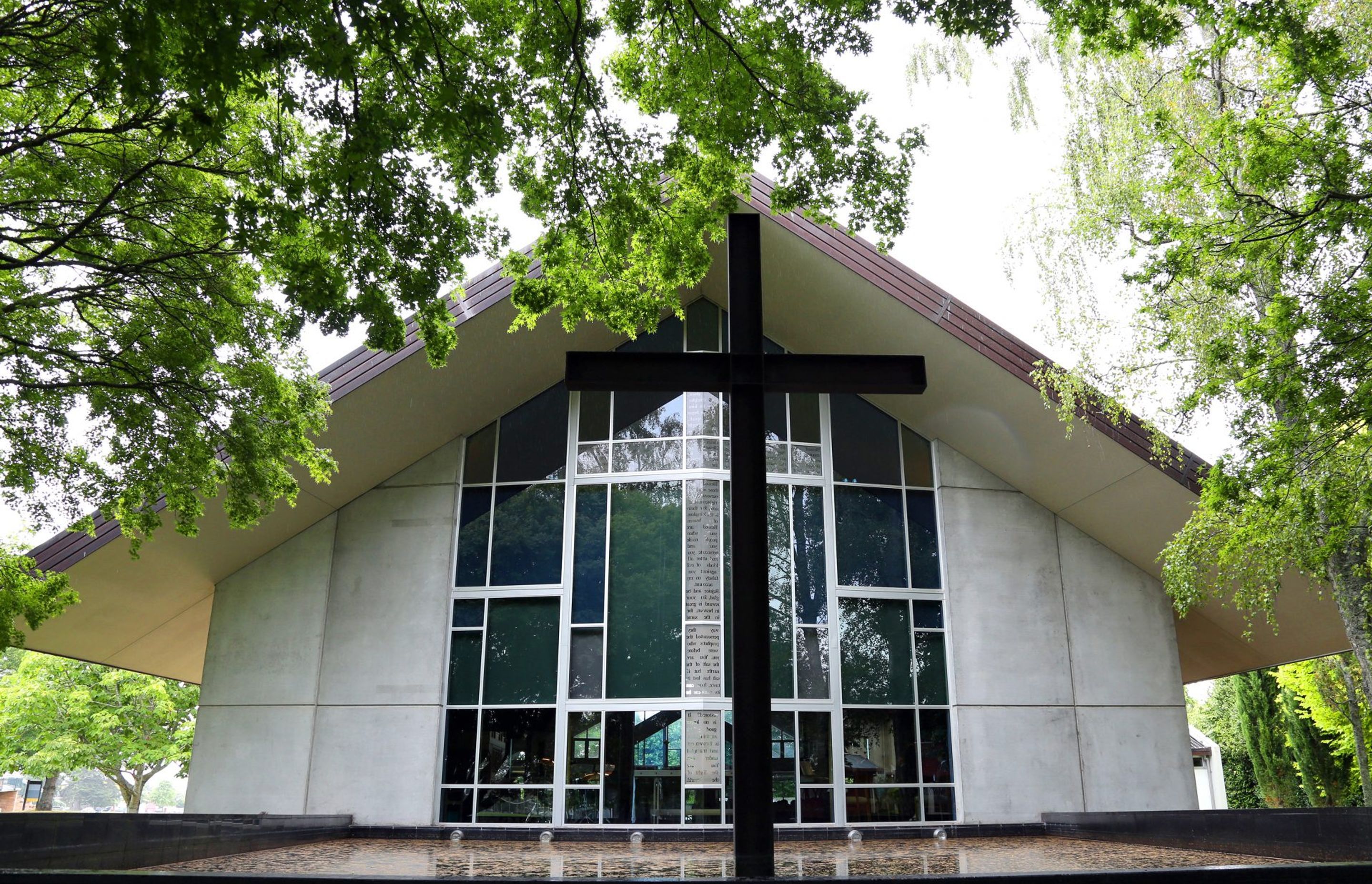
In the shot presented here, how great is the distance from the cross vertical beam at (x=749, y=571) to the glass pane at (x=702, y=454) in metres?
8.18

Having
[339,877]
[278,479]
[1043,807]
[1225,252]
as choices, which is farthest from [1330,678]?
[339,877]

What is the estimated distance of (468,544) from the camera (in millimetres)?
15562

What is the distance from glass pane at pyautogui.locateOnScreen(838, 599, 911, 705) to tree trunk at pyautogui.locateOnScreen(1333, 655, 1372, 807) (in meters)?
13.3

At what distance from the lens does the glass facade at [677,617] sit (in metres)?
14.2

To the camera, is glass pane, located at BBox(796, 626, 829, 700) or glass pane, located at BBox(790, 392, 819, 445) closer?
glass pane, located at BBox(796, 626, 829, 700)

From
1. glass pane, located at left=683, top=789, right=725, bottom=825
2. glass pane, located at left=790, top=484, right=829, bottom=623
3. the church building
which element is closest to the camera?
glass pane, located at left=683, top=789, right=725, bottom=825

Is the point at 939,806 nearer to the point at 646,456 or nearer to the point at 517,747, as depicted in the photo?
the point at 517,747

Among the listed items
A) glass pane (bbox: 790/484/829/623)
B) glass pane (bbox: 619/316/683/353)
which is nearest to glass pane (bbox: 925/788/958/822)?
glass pane (bbox: 790/484/829/623)

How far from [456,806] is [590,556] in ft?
13.5

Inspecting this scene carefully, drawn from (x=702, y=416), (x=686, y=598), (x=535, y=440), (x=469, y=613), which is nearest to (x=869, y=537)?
(x=686, y=598)

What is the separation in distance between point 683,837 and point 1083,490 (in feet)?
25.5

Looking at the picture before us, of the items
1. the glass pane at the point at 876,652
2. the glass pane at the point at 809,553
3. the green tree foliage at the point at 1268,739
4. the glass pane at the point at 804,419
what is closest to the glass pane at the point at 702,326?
the glass pane at the point at 804,419

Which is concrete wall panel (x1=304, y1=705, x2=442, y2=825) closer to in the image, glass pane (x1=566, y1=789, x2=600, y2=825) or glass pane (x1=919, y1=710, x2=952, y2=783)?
glass pane (x1=566, y1=789, x2=600, y2=825)

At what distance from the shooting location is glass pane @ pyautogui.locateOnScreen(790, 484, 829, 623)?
1498 centimetres
